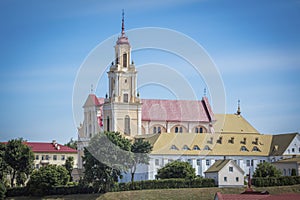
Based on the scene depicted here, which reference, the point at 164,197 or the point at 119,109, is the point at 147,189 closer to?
the point at 164,197

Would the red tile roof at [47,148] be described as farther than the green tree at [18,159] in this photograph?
Yes

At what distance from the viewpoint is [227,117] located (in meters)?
116

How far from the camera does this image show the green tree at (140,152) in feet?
307

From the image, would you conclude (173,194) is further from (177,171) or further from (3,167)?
(3,167)

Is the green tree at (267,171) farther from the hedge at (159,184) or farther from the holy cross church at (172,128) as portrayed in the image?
the hedge at (159,184)

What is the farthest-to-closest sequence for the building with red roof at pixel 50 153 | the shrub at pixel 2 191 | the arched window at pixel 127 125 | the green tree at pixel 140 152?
the building with red roof at pixel 50 153
the arched window at pixel 127 125
the green tree at pixel 140 152
the shrub at pixel 2 191

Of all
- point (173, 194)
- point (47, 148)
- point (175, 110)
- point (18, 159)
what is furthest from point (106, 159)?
point (47, 148)

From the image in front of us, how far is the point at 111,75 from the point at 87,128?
31.3 ft

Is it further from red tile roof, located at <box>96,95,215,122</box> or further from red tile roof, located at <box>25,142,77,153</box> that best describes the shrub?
red tile roof, located at <box>25,142,77,153</box>

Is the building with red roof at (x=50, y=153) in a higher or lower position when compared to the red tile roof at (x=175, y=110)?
lower

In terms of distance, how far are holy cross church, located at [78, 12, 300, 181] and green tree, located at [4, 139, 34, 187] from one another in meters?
12.2

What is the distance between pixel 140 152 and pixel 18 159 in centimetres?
1797

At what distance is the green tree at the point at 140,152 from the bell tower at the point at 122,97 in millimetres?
13378

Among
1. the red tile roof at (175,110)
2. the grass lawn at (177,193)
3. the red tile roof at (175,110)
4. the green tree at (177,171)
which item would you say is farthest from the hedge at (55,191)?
the red tile roof at (175,110)
